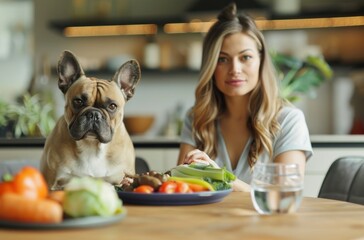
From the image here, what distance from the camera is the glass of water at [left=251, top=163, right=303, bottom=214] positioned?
1363 millimetres

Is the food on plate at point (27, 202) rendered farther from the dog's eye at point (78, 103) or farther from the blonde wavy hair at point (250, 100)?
the blonde wavy hair at point (250, 100)

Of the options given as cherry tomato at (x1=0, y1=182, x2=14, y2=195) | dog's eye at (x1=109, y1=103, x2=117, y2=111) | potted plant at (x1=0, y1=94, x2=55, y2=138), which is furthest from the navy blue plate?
potted plant at (x1=0, y1=94, x2=55, y2=138)

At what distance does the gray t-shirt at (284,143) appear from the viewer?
2.40 meters

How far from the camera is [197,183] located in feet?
5.32

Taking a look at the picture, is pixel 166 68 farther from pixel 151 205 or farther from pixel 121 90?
pixel 151 205

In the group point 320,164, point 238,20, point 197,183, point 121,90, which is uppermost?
point 238,20

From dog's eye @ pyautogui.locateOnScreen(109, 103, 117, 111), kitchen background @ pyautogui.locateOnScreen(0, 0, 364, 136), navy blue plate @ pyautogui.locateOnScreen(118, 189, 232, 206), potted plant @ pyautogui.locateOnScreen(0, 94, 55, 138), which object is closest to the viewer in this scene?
navy blue plate @ pyautogui.locateOnScreen(118, 189, 232, 206)

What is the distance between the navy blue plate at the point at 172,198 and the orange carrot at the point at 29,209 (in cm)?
42

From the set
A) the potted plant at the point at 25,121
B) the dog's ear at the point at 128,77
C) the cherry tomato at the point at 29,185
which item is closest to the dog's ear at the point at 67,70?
the dog's ear at the point at 128,77

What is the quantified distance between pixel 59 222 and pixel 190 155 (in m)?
0.86

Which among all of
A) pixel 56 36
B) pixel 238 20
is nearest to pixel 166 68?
pixel 56 36

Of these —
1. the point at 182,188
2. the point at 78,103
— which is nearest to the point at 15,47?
the point at 78,103

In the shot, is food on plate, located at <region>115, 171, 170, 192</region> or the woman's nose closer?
food on plate, located at <region>115, 171, 170, 192</region>

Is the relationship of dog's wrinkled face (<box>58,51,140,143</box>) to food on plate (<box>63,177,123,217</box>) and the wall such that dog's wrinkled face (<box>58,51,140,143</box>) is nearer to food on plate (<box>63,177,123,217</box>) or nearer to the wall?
food on plate (<box>63,177,123,217</box>)
